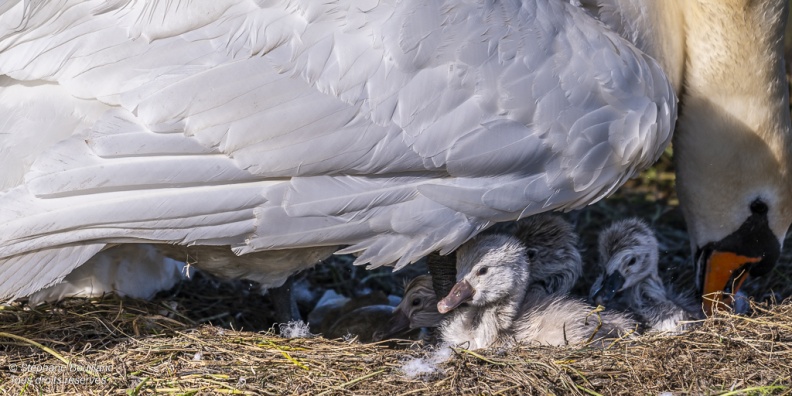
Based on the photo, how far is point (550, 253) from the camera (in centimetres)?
439

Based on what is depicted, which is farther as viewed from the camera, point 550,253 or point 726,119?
point 550,253

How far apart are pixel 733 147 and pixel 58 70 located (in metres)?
2.72

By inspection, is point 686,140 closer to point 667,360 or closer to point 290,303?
point 667,360

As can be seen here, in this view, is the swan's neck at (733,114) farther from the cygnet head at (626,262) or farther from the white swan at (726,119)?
the cygnet head at (626,262)

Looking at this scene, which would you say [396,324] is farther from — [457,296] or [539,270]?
[539,270]

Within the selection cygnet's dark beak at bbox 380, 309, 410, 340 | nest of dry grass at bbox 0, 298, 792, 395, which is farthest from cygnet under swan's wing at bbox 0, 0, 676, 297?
cygnet's dark beak at bbox 380, 309, 410, 340

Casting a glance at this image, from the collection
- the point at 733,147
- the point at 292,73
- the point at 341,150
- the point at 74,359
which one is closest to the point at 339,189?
the point at 341,150

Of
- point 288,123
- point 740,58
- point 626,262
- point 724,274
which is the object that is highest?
point 288,123

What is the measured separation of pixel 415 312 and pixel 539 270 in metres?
0.61

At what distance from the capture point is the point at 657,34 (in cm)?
403

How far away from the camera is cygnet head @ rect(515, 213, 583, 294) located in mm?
4387

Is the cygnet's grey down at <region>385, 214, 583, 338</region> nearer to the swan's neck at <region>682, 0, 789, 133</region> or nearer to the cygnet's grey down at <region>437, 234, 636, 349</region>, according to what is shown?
the cygnet's grey down at <region>437, 234, 636, 349</region>

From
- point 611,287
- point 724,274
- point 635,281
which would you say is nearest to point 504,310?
point 611,287

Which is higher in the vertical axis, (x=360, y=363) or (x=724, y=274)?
(x=360, y=363)
